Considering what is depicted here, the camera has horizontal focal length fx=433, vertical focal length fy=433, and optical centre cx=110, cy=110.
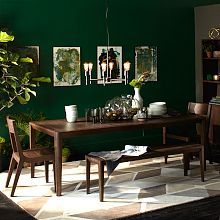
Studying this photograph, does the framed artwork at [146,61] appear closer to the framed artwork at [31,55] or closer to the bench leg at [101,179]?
the framed artwork at [31,55]

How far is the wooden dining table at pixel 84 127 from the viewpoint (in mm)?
4547

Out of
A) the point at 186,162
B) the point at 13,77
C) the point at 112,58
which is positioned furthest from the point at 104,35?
the point at 186,162

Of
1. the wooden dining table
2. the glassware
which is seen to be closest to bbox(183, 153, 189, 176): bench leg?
the wooden dining table

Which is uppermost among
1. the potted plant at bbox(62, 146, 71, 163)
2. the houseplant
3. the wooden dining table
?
the houseplant

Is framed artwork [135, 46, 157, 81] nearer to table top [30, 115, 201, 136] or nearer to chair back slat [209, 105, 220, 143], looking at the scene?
chair back slat [209, 105, 220, 143]

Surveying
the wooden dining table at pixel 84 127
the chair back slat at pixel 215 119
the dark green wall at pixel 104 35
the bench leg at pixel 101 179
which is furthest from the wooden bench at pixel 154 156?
the dark green wall at pixel 104 35

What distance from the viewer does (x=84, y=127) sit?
473 cm

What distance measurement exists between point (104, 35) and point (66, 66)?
2.62 feet

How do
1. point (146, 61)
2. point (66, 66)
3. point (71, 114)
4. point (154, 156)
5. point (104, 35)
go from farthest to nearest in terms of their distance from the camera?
point (146, 61) < point (104, 35) < point (66, 66) < point (71, 114) < point (154, 156)

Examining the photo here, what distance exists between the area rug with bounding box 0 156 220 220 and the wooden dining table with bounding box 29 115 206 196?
1.04ft

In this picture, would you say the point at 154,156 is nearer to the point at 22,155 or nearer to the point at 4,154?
the point at 22,155

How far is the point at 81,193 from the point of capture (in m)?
4.76

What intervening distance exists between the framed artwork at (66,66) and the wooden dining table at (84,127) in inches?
50.1

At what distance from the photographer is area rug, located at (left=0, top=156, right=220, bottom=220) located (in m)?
4.16
